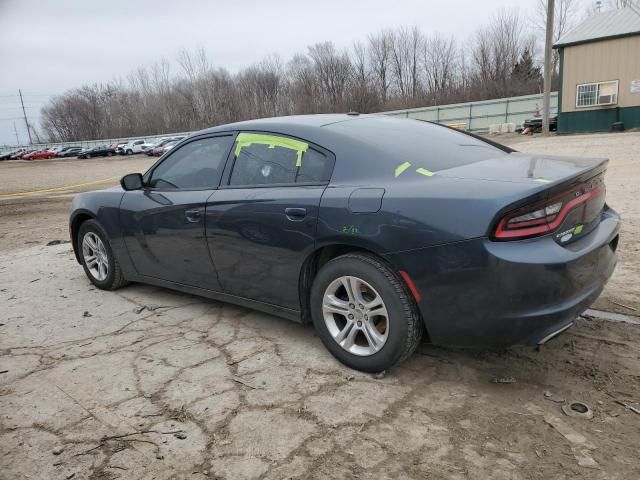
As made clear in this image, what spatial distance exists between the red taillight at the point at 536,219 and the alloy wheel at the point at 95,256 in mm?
3707

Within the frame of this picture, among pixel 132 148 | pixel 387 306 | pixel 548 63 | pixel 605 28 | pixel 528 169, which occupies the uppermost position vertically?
pixel 605 28

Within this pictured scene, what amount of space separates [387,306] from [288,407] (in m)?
0.76

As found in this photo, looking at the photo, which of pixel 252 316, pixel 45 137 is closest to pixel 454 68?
pixel 252 316

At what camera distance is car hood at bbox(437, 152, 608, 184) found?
2666mm

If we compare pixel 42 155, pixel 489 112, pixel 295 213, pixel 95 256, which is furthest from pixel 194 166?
pixel 42 155

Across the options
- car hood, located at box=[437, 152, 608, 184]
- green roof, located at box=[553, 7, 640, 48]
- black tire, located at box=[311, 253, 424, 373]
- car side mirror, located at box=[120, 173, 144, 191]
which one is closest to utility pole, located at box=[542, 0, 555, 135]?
green roof, located at box=[553, 7, 640, 48]

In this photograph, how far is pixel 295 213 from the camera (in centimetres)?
314

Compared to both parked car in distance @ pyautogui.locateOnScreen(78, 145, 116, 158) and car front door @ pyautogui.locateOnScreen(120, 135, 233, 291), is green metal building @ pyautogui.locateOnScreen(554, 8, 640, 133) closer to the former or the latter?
car front door @ pyautogui.locateOnScreen(120, 135, 233, 291)

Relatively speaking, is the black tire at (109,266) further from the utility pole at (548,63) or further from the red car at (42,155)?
the red car at (42,155)

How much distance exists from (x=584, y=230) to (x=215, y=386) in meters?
2.25

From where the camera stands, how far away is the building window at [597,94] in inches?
977

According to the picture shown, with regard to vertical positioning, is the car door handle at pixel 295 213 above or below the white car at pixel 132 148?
above

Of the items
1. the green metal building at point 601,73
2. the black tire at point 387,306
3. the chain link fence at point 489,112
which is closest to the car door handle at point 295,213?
the black tire at point 387,306

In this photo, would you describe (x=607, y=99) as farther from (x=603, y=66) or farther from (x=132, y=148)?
(x=132, y=148)
